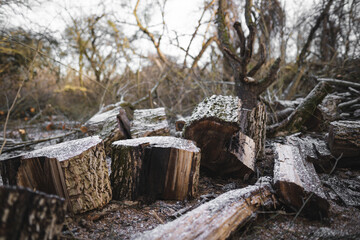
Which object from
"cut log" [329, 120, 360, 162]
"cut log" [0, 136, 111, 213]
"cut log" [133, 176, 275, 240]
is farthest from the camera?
"cut log" [329, 120, 360, 162]

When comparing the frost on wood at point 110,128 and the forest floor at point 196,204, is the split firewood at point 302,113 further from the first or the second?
the frost on wood at point 110,128

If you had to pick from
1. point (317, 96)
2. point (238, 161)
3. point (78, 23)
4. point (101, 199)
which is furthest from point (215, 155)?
point (78, 23)

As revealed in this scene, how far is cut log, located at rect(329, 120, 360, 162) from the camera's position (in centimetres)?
217

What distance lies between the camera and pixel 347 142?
7.16ft

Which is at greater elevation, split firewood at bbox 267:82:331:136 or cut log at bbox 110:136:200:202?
split firewood at bbox 267:82:331:136

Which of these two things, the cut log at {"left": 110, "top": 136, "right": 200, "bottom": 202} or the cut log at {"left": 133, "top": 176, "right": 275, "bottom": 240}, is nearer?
the cut log at {"left": 133, "top": 176, "right": 275, "bottom": 240}

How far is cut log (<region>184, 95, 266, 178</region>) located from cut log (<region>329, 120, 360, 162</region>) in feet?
3.03

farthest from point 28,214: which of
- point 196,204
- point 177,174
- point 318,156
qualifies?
point 318,156

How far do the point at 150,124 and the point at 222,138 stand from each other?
4.73 feet

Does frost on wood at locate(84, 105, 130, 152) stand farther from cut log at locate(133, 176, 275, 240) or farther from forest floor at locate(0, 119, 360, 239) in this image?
cut log at locate(133, 176, 275, 240)

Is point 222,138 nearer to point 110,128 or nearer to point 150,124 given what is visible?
point 150,124

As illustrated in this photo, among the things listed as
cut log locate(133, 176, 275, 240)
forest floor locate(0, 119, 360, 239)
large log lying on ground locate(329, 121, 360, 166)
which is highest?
large log lying on ground locate(329, 121, 360, 166)

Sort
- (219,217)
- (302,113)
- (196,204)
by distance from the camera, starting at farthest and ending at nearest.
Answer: (302,113) → (196,204) → (219,217)

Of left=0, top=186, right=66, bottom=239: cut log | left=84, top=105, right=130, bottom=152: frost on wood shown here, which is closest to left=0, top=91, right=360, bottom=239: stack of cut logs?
left=0, top=186, right=66, bottom=239: cut log
